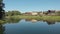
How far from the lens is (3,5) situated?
64.1 meters

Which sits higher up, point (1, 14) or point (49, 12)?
point (1, 14)

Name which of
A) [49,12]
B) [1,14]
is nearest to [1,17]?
[1,14]

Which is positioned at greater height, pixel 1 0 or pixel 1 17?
pixel 1 0

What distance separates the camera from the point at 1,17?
201 feet

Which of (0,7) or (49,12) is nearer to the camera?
(0,7)

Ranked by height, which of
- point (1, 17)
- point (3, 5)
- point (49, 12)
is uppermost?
point (3, 5)

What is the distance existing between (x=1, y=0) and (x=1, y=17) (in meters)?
6.50

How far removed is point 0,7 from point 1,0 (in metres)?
2.66

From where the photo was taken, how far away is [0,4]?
6284 cm

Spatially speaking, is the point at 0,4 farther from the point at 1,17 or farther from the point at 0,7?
the point at 1,17

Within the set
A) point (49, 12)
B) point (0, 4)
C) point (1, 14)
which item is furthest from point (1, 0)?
point (49, 12)

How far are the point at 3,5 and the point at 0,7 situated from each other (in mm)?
1989

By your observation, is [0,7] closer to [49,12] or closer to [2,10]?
[2,10]

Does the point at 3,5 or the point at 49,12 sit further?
the point at 49,12
